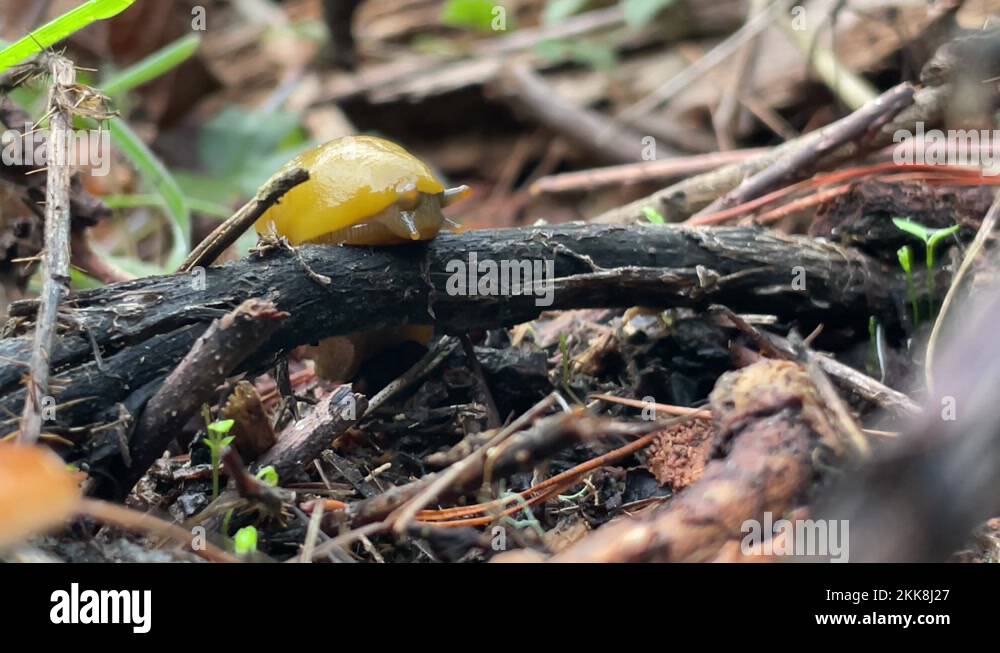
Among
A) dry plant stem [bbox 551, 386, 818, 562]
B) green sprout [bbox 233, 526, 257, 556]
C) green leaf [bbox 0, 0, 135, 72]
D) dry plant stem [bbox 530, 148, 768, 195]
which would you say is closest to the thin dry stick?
green sprout [bbox 233, 526, 257, 556]

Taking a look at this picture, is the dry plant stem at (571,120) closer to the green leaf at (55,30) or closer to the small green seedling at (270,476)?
the green leaf at (55,30)

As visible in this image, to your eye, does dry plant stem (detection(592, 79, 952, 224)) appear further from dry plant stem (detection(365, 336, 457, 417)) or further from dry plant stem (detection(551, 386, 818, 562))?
dry plant stem (detection(551, 386, 818, 562))

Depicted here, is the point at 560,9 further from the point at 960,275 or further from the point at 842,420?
the point at 842,420

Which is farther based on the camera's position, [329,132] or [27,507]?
[329,132]

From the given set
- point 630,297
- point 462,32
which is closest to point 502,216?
point 462,32

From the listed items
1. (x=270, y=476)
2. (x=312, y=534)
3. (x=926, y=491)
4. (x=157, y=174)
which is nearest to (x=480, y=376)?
(x=270, y=476)
